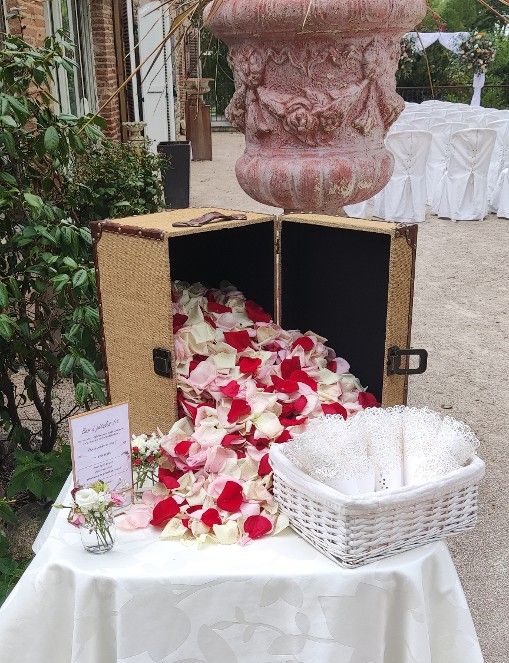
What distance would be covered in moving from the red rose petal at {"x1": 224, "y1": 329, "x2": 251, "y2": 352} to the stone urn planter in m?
0.55

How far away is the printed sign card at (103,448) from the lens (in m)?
1.23

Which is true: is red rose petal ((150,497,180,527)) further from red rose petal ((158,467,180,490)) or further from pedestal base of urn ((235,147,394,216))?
pedestal base of urn ((235,147,394,216))

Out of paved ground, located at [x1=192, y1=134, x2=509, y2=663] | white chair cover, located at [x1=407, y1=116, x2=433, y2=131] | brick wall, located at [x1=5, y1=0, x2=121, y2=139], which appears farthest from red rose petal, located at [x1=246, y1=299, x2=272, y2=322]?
white chair cover, located at [x1=407, y1=116, x2=433, y2=131]

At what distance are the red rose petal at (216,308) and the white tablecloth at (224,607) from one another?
72cm

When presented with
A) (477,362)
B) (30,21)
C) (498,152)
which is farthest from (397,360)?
(498,152)

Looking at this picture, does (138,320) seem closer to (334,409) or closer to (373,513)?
(334,409)

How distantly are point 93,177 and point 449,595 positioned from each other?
286 centimetres

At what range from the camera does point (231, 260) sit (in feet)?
6.42

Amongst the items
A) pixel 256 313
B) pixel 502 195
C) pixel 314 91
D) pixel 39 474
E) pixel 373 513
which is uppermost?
pixel 314 91

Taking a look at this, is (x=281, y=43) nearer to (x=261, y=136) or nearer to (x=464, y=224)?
(x=261, y=136)

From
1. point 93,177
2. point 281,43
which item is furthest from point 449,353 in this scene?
point 281,43

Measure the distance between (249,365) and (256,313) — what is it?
25cm

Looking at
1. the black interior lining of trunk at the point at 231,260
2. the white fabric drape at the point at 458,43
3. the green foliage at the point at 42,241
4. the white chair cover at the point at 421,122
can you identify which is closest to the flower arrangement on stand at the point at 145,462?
the green foliage at the point at 42,241

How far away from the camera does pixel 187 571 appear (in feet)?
3.72
